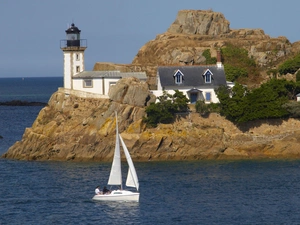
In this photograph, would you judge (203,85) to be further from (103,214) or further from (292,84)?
(103,214)

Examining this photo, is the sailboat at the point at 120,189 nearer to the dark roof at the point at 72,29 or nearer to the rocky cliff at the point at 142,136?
the rocky cliff at the point at 142,136

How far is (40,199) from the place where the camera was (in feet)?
182

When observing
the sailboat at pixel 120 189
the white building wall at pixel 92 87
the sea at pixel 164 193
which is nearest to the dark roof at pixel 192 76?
the white building wall at pixel 92 87

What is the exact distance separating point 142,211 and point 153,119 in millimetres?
18391

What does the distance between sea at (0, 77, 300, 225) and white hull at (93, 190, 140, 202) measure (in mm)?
402

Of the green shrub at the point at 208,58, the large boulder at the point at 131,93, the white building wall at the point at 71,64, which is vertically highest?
the green shrub at the point at 208,58

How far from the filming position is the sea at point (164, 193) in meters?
50.2

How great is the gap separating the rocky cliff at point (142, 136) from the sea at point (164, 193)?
1.29 m

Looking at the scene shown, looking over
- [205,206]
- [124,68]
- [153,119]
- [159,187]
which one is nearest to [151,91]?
[153,119]

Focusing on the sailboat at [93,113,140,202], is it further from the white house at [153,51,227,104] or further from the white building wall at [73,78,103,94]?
the white building wall at [73,78,103,94]

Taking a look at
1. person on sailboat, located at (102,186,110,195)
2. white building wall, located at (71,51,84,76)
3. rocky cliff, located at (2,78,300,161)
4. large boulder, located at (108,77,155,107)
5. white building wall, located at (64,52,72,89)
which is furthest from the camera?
white building wall, located at (71,51,84,76)

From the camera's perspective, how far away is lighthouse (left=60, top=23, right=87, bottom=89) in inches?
3019

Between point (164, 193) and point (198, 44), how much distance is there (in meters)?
35.3

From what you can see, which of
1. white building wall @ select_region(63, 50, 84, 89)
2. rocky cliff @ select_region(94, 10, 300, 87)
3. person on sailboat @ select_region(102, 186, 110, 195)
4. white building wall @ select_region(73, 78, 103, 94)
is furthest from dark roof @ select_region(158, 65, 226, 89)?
person on sailboat @ select_region(102, 186, 110, 195)
